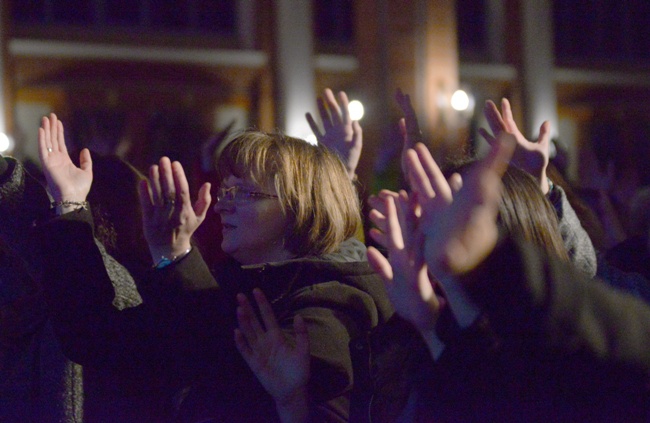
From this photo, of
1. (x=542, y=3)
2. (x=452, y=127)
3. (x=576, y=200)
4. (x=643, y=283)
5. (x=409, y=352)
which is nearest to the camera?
(x=409, y=352)

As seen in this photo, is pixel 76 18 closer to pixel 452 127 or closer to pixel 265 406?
pixel 452 127

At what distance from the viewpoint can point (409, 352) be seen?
1.40m

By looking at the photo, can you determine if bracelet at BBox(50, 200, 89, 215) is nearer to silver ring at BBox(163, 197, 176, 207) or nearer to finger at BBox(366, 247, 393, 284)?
silver ring at BBox(163, 197, 176, 207)

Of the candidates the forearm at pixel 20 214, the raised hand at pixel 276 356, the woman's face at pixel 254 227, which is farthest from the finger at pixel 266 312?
the forearm at pixel 20 214

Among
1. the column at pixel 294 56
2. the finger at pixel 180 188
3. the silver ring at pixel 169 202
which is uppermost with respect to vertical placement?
the column at pixel 294 56

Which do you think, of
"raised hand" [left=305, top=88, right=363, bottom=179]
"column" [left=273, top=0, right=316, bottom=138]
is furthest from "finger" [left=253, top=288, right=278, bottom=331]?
"column" [left=273, top=0, right=316, bottom=138]

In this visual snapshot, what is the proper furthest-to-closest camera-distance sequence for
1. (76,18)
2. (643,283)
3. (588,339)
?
1. (76,18)
2. (643,283)
3. (588,339)

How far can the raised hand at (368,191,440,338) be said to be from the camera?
1.18m

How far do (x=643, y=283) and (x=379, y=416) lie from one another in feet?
2.37

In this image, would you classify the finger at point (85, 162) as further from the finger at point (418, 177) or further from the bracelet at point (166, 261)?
the finger at point (418, 177)

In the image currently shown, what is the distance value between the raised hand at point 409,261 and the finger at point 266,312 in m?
0.32

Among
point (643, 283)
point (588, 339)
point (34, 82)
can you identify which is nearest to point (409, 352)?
point (588, 339)

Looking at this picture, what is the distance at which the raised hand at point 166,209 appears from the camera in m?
1.69

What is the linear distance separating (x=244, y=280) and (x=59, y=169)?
A: 0.53 metres
